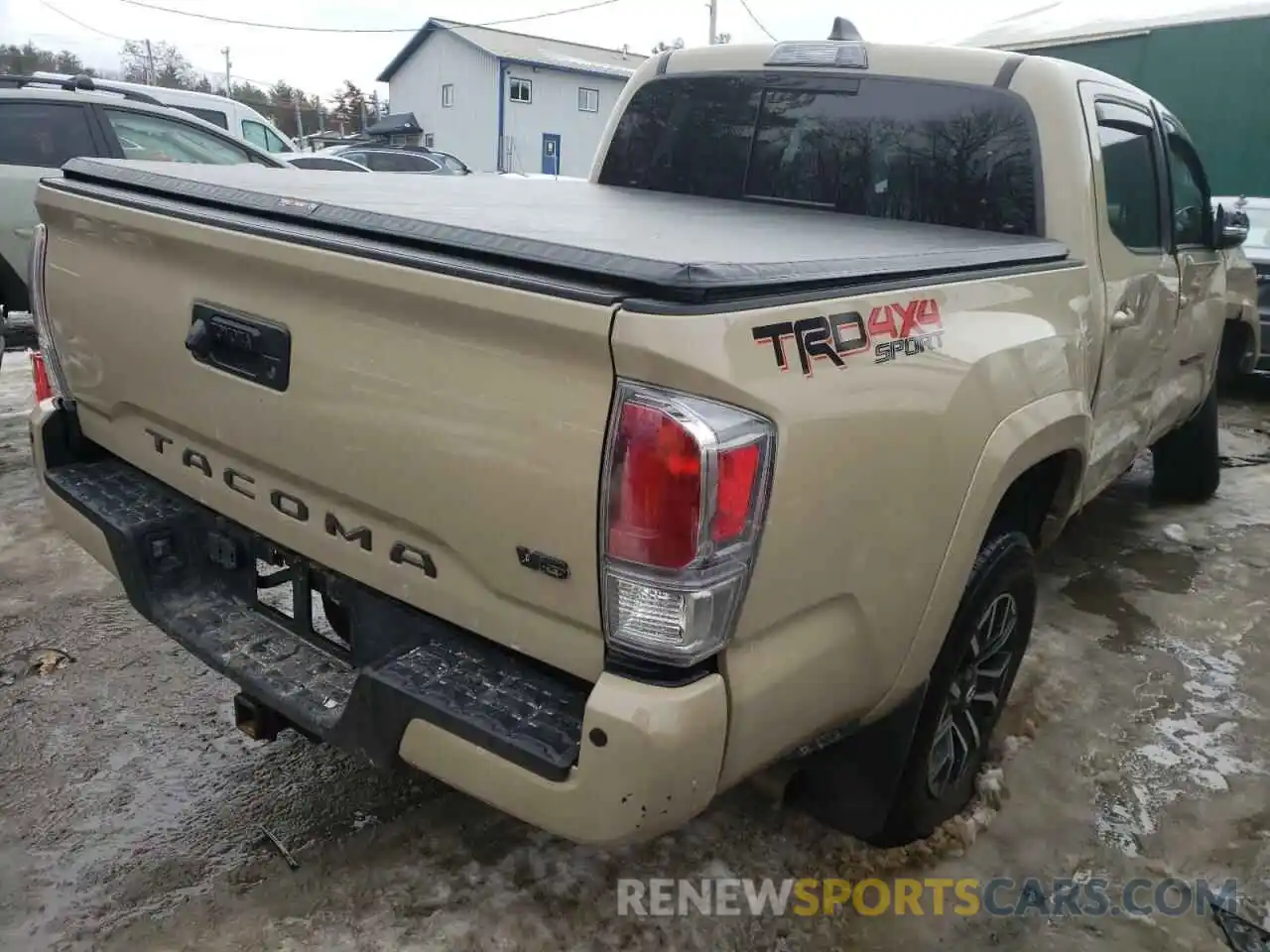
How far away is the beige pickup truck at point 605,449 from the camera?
1655 millimetres

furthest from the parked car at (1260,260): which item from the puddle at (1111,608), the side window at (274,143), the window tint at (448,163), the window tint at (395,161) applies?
the window tint at (395,161)

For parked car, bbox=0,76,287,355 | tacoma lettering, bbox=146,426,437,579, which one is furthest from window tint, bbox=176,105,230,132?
tacoma lettering, bbox=146,426,437,579

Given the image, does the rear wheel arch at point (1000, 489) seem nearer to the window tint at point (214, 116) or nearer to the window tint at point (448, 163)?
the window tint at point (214, 116)

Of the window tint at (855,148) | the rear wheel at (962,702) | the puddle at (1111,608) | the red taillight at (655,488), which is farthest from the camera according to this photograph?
the puddle at (1111,608)

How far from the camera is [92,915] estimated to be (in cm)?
234

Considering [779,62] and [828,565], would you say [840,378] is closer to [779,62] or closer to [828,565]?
[828,565]

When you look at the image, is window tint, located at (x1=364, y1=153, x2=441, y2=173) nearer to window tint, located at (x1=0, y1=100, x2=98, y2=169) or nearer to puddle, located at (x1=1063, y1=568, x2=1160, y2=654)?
window tint, located at (x1=0, y1=100, x2=98, y2=169)

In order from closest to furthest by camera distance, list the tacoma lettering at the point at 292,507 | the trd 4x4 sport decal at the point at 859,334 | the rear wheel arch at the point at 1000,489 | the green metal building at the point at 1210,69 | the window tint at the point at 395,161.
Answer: the trd 4x4 sport decal at the point at 859,334 < the tacoma lettering at the point at 292,507 < the rear wheel arch at the point at 1000,489 < the green metal building at the point at 1210,69 < the window tint at the point at 395,161

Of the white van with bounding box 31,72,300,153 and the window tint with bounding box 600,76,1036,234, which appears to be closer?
the window tint with bounding box 600,76,1036,234

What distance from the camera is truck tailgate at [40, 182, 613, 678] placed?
5.58 feet

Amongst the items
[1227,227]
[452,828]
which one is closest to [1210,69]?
[1227,227]

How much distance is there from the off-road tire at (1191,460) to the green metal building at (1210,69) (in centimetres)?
988

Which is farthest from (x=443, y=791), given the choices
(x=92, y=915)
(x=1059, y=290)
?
(x=1059, y=290)

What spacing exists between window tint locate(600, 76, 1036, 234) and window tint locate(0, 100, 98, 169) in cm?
417
